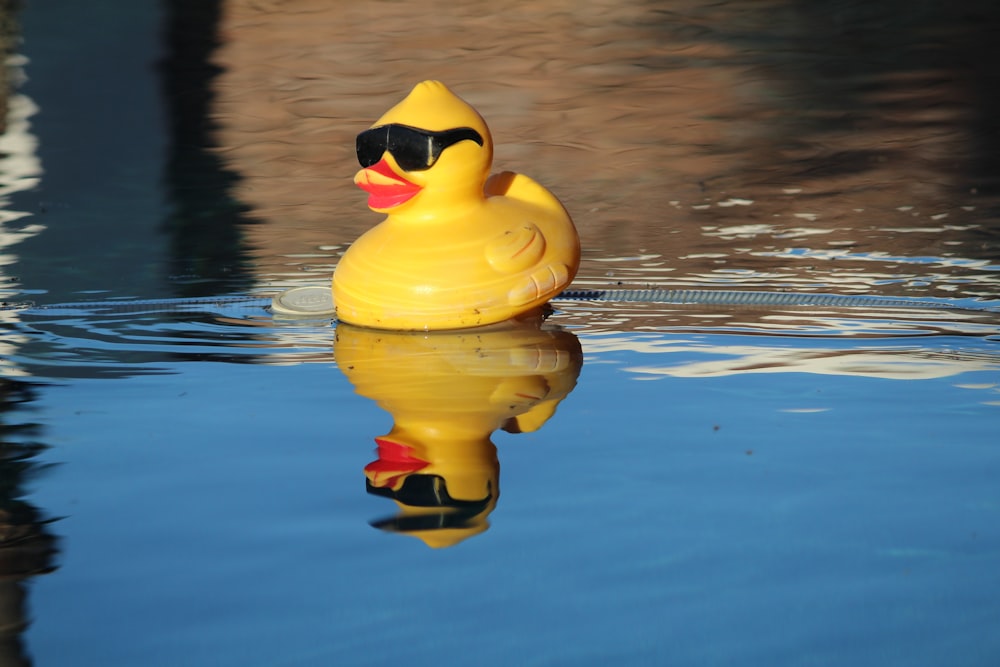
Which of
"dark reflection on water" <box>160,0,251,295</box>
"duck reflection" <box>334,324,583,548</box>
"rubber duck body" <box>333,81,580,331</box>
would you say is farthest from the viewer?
"dark reflection on water" <box>160,0,251,295</box>

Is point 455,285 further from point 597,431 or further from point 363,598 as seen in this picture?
point 363,598

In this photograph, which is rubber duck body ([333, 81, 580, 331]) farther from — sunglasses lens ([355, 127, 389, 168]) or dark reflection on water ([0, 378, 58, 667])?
dark reflection on water ([0, 378, 58, 667])

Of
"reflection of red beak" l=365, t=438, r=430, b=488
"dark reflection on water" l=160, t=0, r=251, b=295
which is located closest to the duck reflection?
"reflection of red beak" l=365, t=438, r=430, b=488

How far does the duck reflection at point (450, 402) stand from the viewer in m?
3.24

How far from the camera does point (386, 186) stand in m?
5.21

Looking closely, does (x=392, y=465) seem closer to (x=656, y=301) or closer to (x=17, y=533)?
(x=17, y=533)

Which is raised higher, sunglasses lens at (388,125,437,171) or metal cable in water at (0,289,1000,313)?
sunglasses lens at (388,125,437,171)

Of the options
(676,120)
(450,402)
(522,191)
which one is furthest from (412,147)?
(676,120)

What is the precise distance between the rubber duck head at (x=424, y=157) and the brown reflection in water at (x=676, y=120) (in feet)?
5.16

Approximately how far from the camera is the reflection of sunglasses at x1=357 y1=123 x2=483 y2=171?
5.14 meters

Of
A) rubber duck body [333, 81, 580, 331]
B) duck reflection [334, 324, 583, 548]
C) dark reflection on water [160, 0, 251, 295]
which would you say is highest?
rubber duck body [333, 81, 580, 331]

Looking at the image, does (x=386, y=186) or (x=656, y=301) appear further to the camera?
(x=656, y=301)

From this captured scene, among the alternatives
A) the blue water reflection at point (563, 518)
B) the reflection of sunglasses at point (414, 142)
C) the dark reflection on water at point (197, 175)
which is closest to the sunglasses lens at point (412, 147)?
the reflection of sunglasses at point (414, 142)

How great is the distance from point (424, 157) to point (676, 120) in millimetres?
7295
